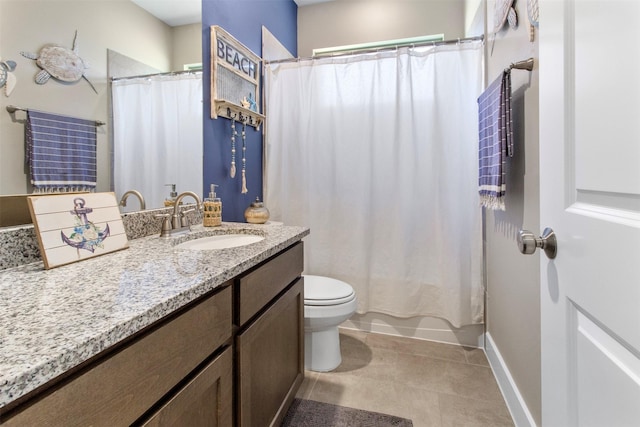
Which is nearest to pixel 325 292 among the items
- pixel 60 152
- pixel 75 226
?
pixel 75 226

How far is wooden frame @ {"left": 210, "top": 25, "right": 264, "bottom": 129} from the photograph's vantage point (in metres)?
1.71

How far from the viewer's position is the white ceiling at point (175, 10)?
1.29 m

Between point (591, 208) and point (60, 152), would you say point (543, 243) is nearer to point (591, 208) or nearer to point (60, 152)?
point (591, 208)

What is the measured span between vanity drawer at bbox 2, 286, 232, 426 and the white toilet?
914 millimetres

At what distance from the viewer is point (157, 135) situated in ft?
4.58

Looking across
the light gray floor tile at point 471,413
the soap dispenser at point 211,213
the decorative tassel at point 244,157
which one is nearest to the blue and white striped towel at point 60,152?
the soap dispenser at point 211,213

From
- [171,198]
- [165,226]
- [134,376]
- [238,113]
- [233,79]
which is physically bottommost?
[134,376]

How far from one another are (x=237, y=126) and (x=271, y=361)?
1409mm

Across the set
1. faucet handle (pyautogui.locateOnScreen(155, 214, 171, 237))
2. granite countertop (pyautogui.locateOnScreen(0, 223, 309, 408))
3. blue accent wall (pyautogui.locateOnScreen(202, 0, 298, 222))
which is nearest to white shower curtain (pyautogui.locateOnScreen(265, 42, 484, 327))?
blue accent wall (pyautogui.locateOnScreen(202, 0, 298, 222))

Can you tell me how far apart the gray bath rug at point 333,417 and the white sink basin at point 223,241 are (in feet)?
2.70

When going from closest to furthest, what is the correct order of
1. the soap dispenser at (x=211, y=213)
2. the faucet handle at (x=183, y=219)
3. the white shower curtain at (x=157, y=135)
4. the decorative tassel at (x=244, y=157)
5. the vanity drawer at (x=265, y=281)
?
the vanity drawer at (x=265, y=281) → the white shower curtain at (x=157, y=135) → the faucet handle at (x=183, y=219) → the soap dispenser at (x=211, y=213) → the decorative tassel at (x=244, y=157)

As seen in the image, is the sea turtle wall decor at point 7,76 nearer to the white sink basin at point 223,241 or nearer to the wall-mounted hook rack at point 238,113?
the white sink basin at point 223,241

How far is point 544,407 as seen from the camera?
753mm

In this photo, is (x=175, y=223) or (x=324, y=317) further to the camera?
(x=324, y=317)
